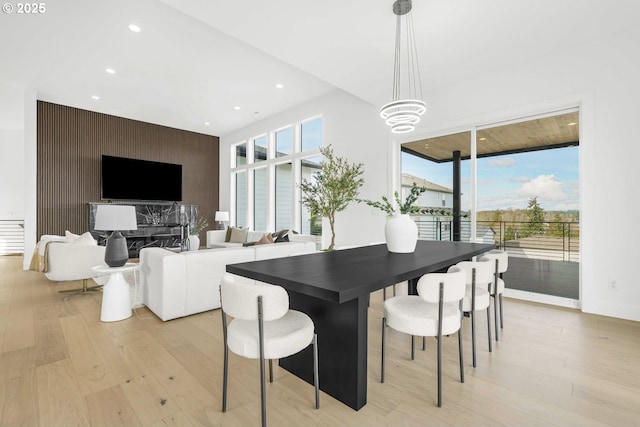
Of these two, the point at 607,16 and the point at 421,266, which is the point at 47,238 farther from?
the point at 607,16

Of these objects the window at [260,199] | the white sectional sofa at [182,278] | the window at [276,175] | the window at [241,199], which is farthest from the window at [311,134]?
the white sectional sofa at [182,278]

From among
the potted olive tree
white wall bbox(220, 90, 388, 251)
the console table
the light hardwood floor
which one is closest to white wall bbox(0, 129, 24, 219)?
the console table

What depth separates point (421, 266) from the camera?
6.10 ft

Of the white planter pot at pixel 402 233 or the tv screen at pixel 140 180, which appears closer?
the white planter pot at pixel 402 233

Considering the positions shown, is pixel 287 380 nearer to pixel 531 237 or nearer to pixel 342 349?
pixel 342 349

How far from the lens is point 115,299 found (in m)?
3.05

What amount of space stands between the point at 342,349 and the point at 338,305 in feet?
0.78

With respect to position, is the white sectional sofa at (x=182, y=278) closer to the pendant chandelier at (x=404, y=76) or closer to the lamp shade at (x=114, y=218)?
the lamp shade at (x=114, y=218)

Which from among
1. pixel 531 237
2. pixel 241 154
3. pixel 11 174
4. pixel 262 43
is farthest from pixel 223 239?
pixel 531 237

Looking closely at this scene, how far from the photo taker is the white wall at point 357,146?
525cm

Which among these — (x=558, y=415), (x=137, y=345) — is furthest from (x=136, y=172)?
(x=558, y=415)

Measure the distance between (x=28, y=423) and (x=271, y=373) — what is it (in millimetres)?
1250

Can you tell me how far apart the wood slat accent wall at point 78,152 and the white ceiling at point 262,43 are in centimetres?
74

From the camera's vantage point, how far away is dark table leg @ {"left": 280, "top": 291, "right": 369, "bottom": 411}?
1.62 m
